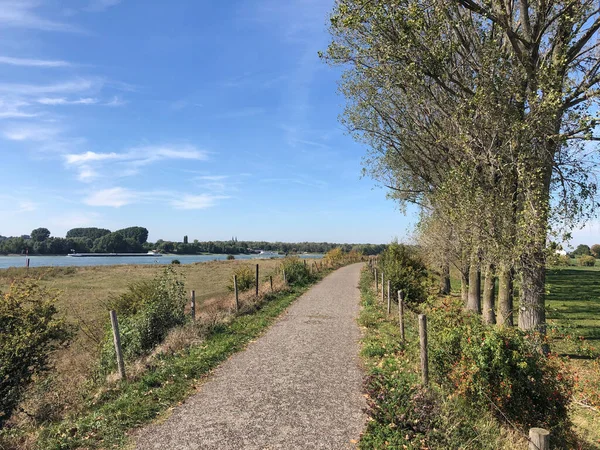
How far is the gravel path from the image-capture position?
5.12m

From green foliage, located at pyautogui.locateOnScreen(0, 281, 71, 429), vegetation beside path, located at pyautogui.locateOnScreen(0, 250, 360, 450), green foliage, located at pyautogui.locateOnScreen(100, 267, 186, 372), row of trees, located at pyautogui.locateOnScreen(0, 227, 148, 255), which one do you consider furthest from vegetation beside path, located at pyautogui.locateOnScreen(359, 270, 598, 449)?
row of trees, located at pyautogui.locateOnScreen(0, 227, 148, 255)

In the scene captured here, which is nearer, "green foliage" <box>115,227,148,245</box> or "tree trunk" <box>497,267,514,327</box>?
"tree trunk" <box>497,267,514,327</box>

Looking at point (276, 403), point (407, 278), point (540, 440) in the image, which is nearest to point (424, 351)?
point (276, 403)

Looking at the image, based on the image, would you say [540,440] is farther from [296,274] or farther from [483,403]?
[296,274]

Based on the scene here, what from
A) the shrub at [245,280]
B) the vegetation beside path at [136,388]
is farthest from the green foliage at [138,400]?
the shrub at [245,280]

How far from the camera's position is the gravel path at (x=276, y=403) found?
5117mm

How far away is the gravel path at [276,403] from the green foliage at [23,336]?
3.91m

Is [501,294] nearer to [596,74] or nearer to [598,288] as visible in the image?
[596,74]

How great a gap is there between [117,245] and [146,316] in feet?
554

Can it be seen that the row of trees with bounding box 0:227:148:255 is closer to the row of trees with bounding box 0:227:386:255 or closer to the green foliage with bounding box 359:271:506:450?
the row of trees with bounding box 0:227:386:255

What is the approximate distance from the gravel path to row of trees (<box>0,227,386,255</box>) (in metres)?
123

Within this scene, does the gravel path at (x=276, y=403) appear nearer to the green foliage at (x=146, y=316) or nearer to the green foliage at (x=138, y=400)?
the green foliage at (x=138, y=400)

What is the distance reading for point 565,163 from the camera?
9852mm

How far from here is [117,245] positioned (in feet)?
536
